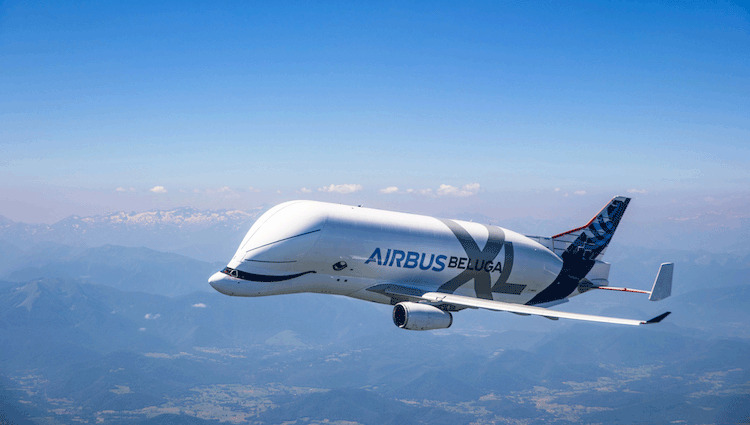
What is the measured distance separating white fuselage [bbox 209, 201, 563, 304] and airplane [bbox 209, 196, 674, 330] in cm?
7

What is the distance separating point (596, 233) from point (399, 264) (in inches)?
915

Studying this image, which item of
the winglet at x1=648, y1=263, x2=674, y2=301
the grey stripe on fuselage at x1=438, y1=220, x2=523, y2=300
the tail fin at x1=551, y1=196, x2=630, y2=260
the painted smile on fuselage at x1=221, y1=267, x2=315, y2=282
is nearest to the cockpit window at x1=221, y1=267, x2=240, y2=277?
the painted smile on fuselage at x1=221, y1=267, x2=315, y2=282

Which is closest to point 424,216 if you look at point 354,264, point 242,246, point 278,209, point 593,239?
point 354,264

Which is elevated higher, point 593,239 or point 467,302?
point 593,239

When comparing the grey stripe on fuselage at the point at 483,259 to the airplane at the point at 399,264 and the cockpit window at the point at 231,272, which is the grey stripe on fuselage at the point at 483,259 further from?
the cockpit window at the point at 231,272

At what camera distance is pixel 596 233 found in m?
45.9

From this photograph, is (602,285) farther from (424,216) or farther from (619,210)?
(424,216)

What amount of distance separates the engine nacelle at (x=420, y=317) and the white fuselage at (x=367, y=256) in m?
3.26

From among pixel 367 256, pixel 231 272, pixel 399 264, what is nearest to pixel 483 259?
pixel 399 264

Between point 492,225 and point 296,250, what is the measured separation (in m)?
19.4

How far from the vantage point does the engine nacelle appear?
30516 millimetres

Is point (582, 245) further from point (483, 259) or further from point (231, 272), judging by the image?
point (231, 272)

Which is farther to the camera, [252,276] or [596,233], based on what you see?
[596,233]

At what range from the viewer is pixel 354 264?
33.1m
